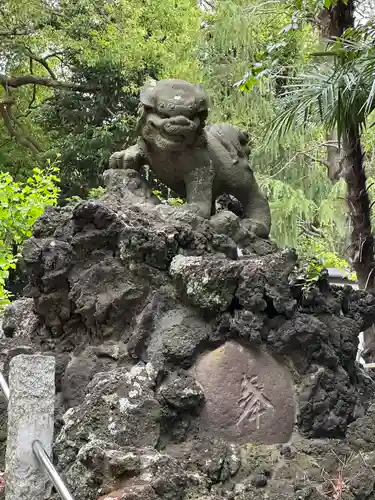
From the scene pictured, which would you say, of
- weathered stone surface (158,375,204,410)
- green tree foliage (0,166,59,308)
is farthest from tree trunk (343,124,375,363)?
weathered stone surface (158,375,204,410)

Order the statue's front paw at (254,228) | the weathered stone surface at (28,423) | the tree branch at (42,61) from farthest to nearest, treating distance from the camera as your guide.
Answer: the tree branch at (42,61) → the statue's front paw at (254,228) → the weathered stone surface at (28,423)

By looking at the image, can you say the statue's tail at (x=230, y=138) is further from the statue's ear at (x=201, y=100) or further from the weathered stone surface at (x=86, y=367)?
the weathered stone surface at (x=86, y=367)

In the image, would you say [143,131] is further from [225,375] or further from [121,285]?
[225,375]

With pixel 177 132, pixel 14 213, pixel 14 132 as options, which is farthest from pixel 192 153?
pixel 14 132

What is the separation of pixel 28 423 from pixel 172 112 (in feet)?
7.47

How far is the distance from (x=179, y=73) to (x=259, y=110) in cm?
164

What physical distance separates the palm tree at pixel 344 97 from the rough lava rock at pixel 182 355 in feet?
5.43

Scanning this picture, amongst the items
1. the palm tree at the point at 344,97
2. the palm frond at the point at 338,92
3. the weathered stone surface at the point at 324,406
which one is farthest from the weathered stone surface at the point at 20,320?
the palm frond at the point at 338,92

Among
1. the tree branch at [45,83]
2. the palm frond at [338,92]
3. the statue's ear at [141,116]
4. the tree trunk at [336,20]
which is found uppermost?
the tree branch at [45,83]

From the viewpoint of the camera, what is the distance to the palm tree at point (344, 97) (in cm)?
559

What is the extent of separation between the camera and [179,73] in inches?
499

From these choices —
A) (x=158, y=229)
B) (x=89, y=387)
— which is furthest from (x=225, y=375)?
(x=158, y=229)

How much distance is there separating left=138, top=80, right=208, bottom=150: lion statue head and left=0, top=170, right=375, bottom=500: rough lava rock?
0.46 m

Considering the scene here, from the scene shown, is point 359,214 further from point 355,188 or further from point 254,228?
point 254,228
